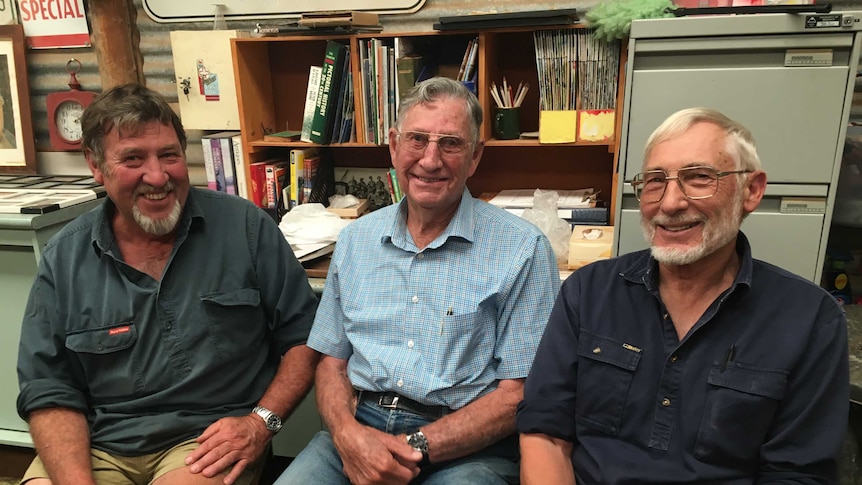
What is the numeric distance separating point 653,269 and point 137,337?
49.7 inches

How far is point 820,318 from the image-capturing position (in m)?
1.09

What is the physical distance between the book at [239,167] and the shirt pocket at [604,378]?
1667mm

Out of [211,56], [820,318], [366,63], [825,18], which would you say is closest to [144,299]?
[366,63]

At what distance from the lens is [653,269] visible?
1243 mm

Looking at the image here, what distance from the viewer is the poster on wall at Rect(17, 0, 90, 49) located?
8.63ft

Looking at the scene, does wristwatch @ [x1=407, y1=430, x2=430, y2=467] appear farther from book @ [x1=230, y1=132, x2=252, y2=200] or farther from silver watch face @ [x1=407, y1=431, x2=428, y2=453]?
book @ [x1=230, y1=132, x2=252, y2=200]

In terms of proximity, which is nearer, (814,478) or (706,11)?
(814,478)

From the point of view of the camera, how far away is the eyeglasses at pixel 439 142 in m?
1.46

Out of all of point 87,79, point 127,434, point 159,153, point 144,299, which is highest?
point 87,79

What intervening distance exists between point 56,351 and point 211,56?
1451 mm

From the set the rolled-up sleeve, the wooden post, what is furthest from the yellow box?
the wooden post

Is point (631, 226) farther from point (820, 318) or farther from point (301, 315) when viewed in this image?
point (301, 315)

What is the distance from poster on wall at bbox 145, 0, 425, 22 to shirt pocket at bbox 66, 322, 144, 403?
1.53 meters

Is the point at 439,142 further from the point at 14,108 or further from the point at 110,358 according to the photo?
the point at 14,108
